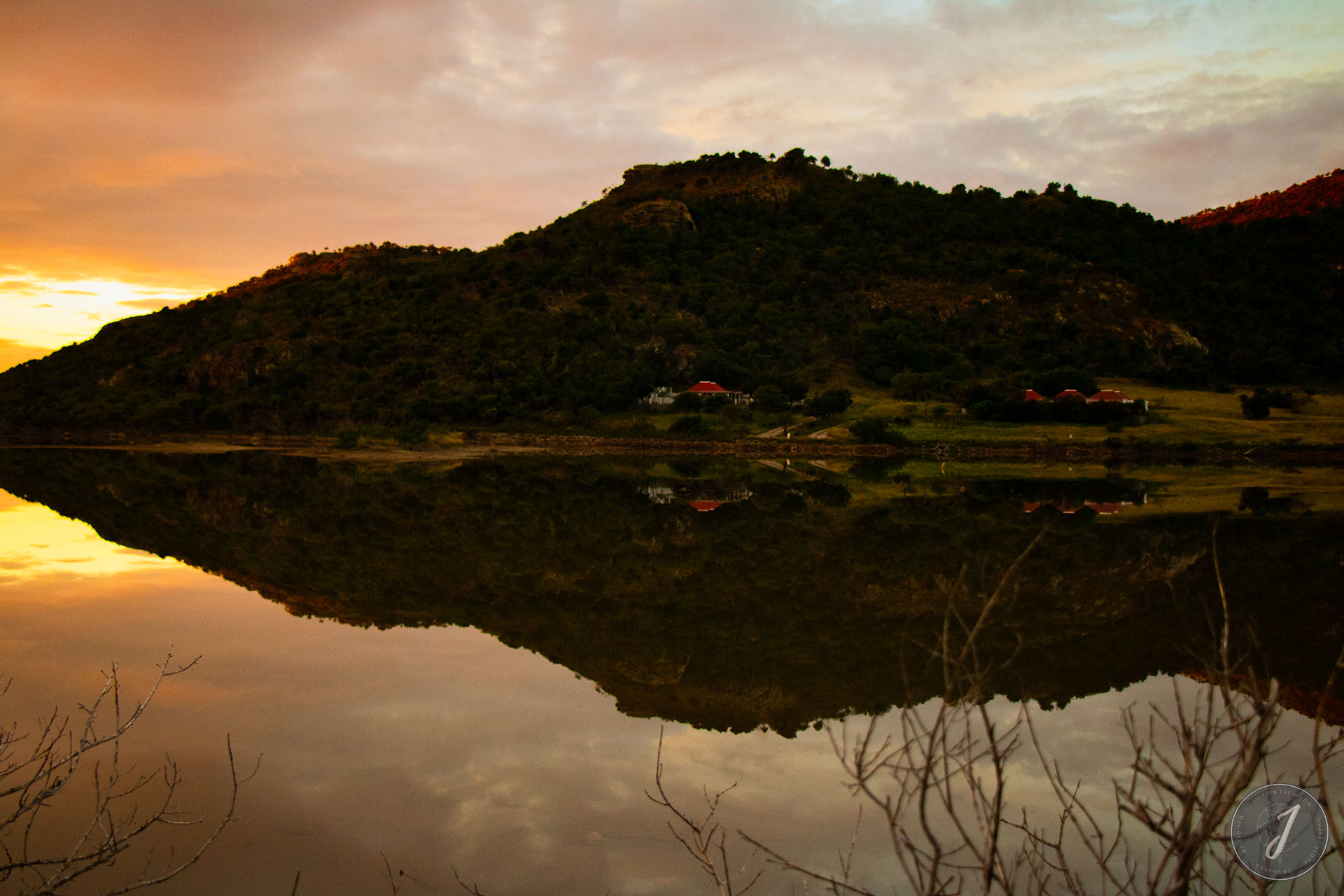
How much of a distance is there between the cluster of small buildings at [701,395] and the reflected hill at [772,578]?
5132 cm

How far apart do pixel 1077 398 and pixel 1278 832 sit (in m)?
71.6

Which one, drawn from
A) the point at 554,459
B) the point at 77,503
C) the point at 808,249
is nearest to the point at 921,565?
the point at 77,503

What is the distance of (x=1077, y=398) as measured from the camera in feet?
227

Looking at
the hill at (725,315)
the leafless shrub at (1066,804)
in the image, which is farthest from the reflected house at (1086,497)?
the hill at (725,315)

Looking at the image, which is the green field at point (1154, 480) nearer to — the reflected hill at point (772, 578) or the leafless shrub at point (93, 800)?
the reflected hill at point (772, 578)

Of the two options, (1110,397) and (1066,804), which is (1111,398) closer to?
(1110,397)

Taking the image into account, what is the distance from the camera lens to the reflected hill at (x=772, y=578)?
32.1ft

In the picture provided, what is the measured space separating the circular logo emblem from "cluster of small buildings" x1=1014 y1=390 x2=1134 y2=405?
69.7 meters

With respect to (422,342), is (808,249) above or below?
above

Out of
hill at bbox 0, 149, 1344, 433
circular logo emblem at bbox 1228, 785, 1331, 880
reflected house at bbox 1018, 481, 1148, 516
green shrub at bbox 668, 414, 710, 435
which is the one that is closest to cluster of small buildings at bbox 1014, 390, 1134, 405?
hill at bbox 0, 149, 1344, 433

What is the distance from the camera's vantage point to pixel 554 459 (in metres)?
54.1

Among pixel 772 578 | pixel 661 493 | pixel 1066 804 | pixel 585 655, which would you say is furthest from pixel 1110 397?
pixel 1066 804

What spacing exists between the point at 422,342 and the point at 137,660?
86.9m

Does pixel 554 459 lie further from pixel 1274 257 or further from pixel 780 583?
pixel 1274 257
